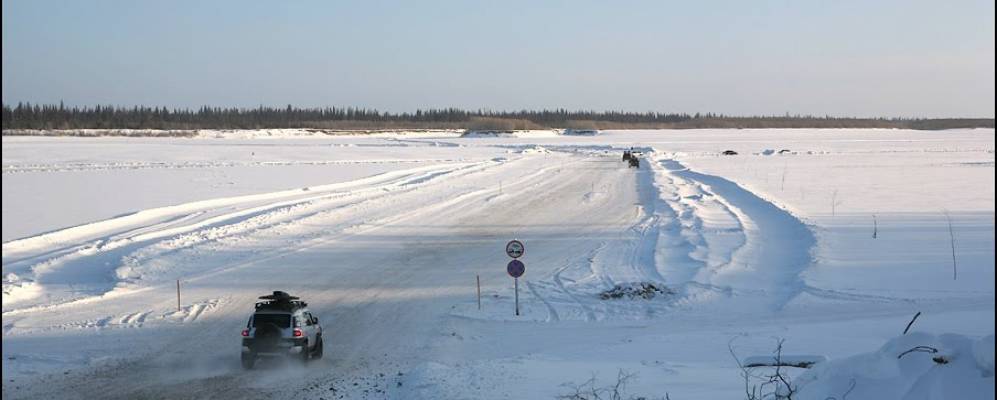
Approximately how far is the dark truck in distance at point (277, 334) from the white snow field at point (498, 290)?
263mm

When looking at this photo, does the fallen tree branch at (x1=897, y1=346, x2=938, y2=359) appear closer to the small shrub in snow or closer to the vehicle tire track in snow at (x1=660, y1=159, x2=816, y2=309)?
the vehicle tire track in snow at (x1=660, y1=159, x2=816, y2=309)

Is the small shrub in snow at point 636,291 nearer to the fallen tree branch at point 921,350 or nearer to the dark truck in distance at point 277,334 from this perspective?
the dark truck in distance at point 277,334

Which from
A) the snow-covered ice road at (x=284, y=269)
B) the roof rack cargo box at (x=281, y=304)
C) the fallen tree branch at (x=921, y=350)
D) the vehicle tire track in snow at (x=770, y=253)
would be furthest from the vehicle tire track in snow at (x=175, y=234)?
the fallen tree branch at (x=921, y=350)

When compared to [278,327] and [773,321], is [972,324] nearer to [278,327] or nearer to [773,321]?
[773,321]

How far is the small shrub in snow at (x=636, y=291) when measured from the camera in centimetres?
1795

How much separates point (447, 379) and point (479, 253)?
11.8 meters

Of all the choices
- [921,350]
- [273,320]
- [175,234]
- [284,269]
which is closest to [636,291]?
[273,320]

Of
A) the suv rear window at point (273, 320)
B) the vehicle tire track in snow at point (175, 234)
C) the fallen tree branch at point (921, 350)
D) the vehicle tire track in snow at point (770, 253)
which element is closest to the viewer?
the fallen tree branch at point (921, 350)

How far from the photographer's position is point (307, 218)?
3083cm

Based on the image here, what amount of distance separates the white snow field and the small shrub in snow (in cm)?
17

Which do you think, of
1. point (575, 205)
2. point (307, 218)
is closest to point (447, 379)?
point (307, 218)

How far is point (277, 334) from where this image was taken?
42.5 ft

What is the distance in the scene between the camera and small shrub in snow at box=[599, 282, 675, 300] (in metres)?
17.9

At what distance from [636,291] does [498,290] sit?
9.22 feet
